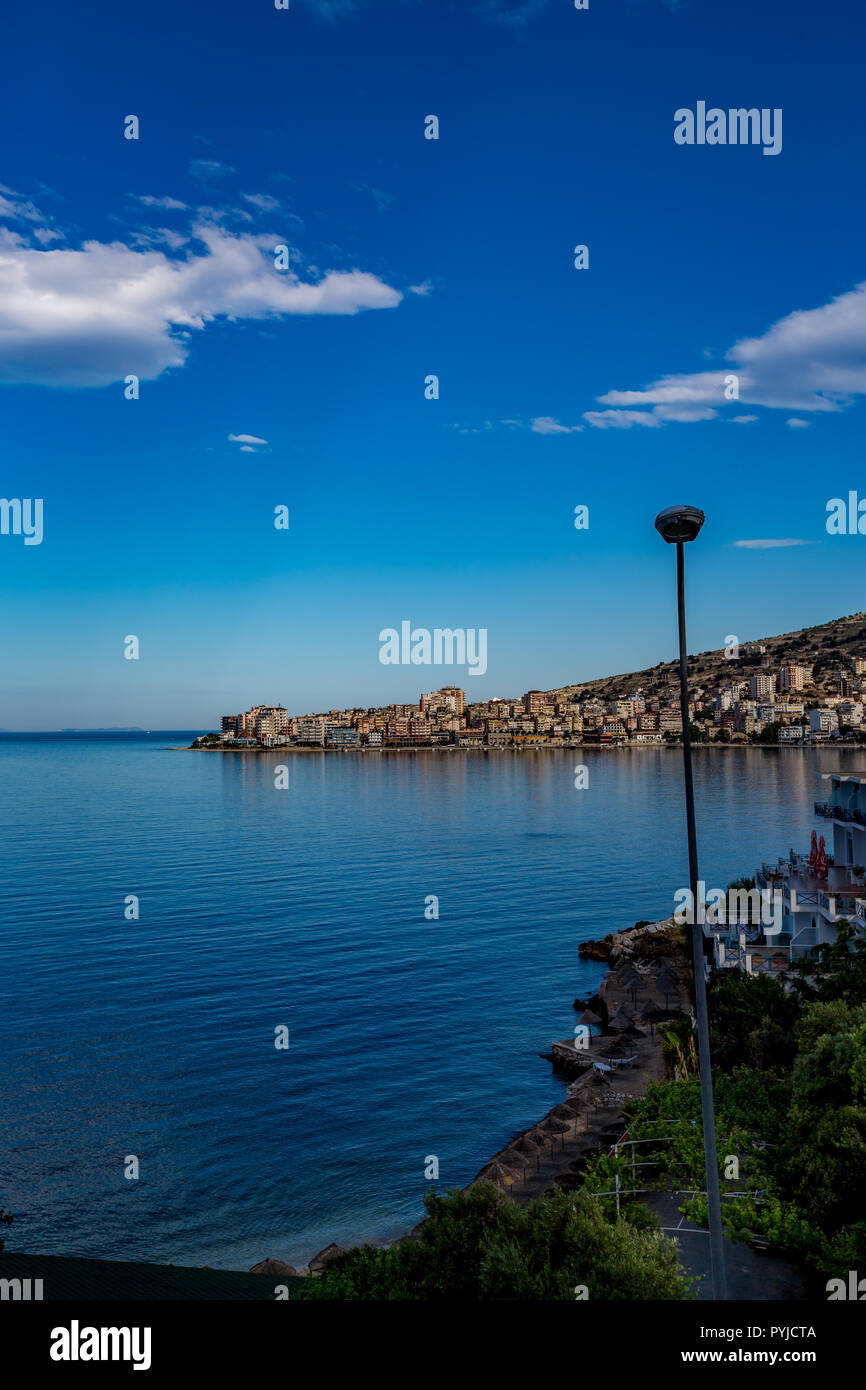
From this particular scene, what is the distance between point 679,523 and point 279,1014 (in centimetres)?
3125

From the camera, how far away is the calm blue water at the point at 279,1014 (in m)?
22.6

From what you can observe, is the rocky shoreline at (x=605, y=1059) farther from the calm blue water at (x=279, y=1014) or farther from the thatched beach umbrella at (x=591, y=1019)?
the calm blue water at (x=279, y=1014)

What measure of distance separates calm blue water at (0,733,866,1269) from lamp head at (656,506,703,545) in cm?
1861

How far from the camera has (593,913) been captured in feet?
176

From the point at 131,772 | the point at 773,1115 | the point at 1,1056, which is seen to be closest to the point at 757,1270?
the point at 773,1115

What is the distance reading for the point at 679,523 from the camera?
814cm

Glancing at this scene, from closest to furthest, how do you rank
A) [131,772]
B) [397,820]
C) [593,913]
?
[593,913]
[397,820]
[131,772]

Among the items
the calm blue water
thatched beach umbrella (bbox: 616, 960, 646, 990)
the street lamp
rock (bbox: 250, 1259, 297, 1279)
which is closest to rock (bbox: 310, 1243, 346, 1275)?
rock (bbox: 250, 1259, 297, 1279)

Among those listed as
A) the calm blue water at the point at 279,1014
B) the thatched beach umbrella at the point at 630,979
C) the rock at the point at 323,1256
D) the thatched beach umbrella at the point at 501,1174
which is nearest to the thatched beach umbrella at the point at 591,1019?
the calm blue water at the point at 279,1014
